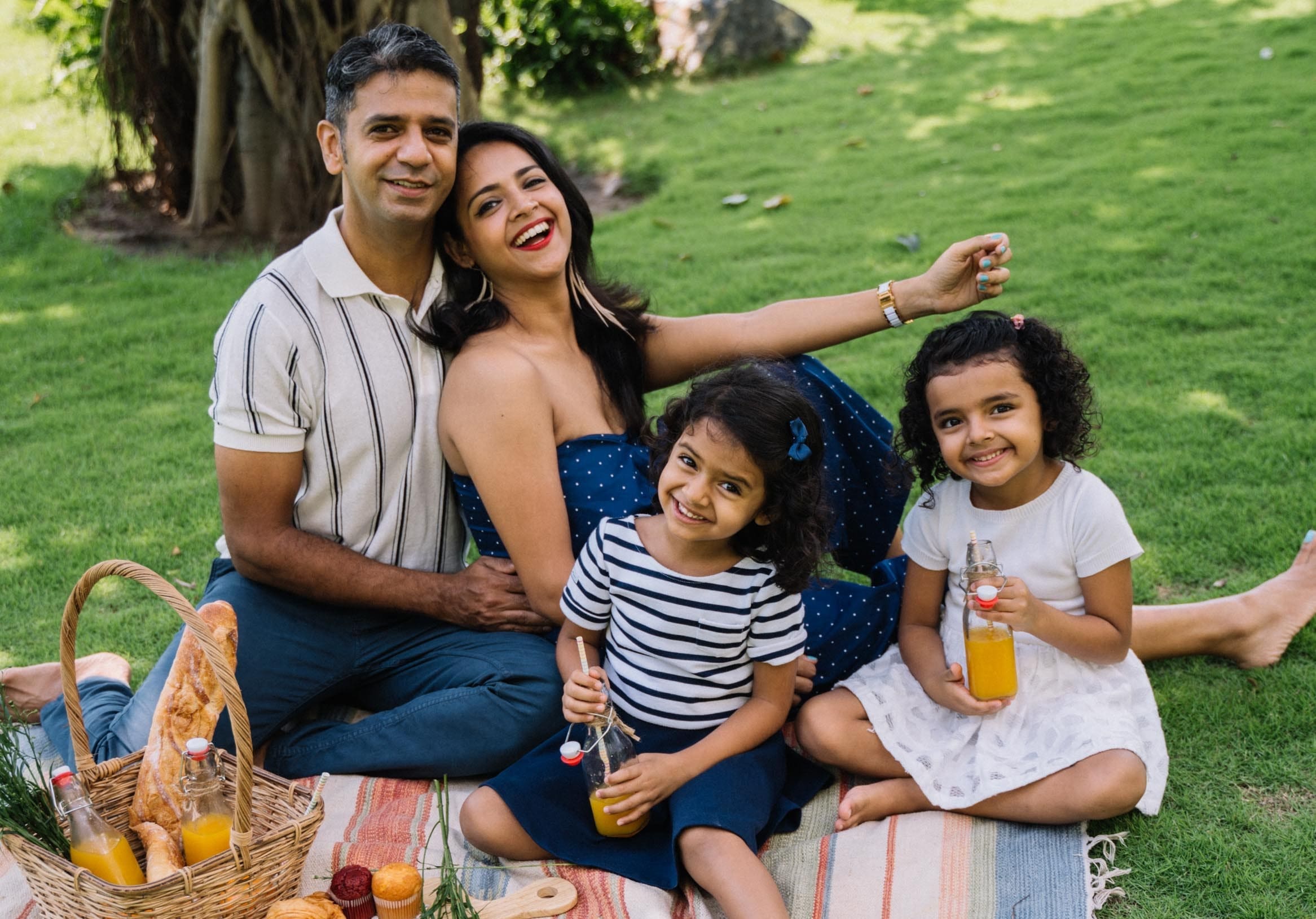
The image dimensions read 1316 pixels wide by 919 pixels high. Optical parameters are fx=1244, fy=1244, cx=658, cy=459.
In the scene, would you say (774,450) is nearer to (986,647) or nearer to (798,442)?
(798,442)

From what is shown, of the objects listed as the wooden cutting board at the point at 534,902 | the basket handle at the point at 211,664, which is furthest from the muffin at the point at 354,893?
the basket handle at the point at 211,664

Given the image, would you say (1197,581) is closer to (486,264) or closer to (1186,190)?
(486,264)

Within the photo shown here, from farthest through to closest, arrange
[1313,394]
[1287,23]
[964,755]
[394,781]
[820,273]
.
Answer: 1. [1287,23]
2. [820,273]
3. [1313,394]
4. [394,781]
5. [964,755]

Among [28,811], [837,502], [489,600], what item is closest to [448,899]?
[28,811]

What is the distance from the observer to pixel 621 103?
10.4 m

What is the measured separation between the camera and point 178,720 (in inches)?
116

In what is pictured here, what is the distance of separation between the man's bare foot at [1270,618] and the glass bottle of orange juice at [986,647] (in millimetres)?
958

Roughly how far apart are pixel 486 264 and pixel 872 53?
843cm

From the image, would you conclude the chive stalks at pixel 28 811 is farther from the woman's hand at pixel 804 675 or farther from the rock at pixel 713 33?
the rock at pixel 713 33

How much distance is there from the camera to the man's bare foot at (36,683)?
371 centimetres

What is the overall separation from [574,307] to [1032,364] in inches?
51.3

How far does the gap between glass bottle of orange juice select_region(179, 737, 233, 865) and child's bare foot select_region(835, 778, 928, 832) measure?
57.7 inches

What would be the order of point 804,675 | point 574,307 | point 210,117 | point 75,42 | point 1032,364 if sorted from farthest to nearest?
point 75,42, point 210,117, point 574,307, point 804,675, point 1032,364

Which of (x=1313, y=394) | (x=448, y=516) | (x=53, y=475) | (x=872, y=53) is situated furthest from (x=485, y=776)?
(x=872, y=53)
